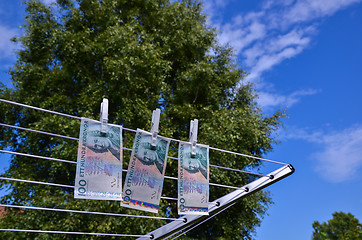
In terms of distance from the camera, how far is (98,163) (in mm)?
2289

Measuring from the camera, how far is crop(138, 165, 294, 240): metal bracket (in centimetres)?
283

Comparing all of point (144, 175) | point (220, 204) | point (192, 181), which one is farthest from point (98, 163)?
point (220, 204)

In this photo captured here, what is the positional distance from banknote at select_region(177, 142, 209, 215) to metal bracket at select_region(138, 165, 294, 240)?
233mm

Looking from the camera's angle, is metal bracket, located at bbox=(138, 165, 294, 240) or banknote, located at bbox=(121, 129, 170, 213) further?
metal bracket, located at bbox=(138, 165, 294, 240)

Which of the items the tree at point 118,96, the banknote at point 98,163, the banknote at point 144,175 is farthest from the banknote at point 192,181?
the tree at point 118,96

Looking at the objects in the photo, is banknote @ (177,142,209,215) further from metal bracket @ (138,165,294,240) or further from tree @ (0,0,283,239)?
tree @ (0,0,283,239)

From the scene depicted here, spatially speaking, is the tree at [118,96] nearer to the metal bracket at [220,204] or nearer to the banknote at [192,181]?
the metal bracket at [220,204]

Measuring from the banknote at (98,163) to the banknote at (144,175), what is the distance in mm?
102

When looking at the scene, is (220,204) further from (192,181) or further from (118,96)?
(118,96)

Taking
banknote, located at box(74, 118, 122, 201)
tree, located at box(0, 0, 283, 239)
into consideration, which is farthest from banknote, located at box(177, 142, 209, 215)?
tree, located at box(0, 0, 283, 239)

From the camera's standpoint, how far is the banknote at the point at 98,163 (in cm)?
223

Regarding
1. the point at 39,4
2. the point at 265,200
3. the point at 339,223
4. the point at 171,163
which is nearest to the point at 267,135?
the point at 265,200

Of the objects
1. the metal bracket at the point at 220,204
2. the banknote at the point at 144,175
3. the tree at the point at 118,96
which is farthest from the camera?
the tree at the point at 118,96

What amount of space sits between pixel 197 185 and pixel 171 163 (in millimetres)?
4883
